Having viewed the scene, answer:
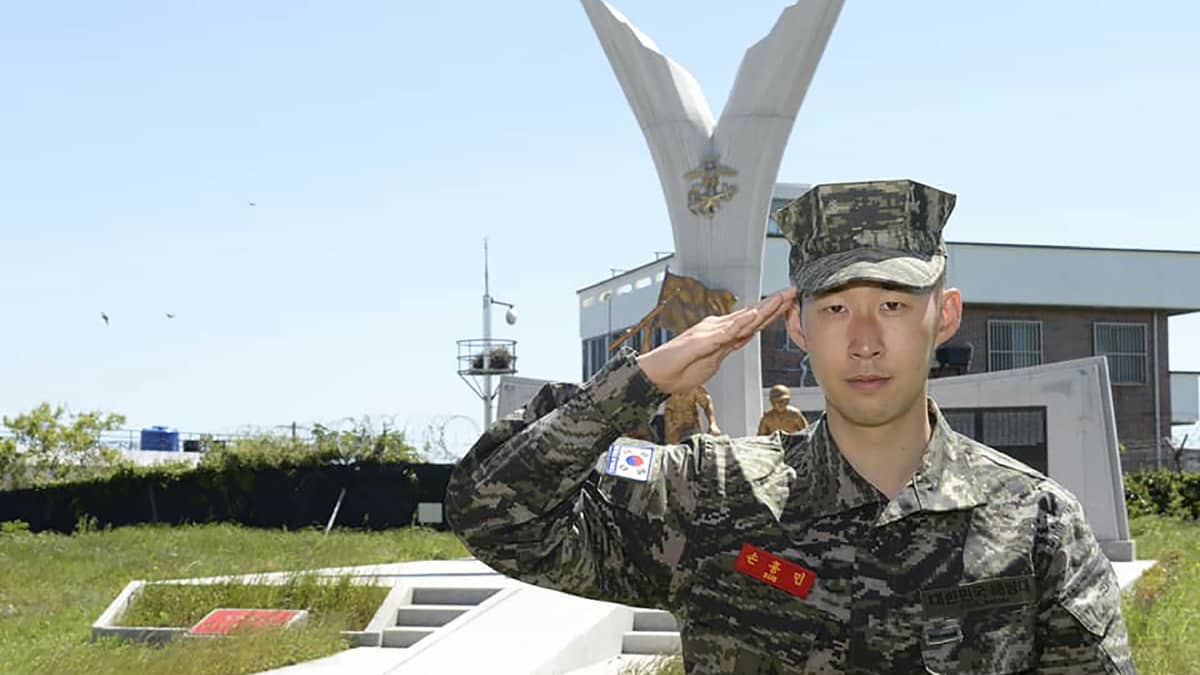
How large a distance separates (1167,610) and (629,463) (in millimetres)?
8385

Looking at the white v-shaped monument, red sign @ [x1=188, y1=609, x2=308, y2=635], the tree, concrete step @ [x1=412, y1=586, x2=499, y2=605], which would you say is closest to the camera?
red sign @ [x1=188, y1=609, x2=308, y2=635]

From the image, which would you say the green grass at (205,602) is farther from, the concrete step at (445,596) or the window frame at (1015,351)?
the window frame at (1015,351)

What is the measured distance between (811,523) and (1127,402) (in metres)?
36.4

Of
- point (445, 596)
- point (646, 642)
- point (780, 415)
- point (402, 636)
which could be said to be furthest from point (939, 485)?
point (780, 415)

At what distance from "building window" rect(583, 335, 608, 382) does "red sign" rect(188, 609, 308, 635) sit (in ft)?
89.4

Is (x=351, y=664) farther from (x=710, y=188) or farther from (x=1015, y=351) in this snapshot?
(x=1015, y=351)

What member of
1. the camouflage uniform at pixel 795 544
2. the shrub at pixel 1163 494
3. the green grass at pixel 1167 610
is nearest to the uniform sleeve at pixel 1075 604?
the camouflage uniform at pixel 795 544

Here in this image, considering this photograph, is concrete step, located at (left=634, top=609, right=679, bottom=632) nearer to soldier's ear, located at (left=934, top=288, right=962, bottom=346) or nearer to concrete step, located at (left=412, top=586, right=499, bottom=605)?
concrete step, located at (left=412, top=586, right=499, bottom=605)

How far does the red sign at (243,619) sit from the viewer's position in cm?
1084

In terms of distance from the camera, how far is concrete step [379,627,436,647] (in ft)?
38.6

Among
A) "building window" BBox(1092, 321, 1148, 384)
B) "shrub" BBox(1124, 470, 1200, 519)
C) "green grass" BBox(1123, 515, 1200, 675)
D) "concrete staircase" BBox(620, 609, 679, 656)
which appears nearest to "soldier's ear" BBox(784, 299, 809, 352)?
"green grass" BBox(1123, 515, 1200, 675)

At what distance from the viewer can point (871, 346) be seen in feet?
7.47

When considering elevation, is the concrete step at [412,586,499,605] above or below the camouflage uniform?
below

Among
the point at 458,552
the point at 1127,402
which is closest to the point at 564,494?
the point at 458,552
